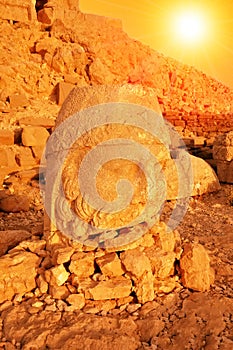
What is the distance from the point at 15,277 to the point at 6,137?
6323mm

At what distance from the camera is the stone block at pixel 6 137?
27.3 ft

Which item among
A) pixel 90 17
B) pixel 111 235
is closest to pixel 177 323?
pixel 111 235

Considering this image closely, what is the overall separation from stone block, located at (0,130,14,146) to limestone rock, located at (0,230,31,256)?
5.43 meters

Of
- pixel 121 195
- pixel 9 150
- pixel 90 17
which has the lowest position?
pixel 121 195

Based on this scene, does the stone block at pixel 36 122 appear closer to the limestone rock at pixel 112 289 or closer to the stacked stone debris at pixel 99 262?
the stacked stone debris at pixel 99 262

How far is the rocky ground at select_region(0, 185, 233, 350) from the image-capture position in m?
2.14

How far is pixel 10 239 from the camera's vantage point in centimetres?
335

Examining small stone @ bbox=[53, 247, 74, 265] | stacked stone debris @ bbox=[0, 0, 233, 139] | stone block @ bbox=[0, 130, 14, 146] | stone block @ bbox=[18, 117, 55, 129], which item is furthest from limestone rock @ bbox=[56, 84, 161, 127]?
stacked stone debris @ bbox=[0, 0, 233, 139]

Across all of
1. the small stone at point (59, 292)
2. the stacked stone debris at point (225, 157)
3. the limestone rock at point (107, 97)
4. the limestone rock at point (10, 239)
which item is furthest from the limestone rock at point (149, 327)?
the stacked stone debris at point (225, 157)

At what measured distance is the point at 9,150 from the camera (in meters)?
8.14

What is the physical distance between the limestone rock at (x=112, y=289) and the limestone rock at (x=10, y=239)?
1.20 metres

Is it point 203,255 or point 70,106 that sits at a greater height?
point 70,106

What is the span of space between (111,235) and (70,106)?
122 cm

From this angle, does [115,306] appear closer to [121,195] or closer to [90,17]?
[121,195]
